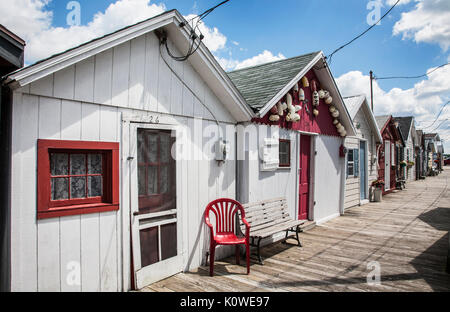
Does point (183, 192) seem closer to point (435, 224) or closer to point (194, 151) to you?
point (194, 151)

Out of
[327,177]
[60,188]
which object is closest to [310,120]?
[327,177]

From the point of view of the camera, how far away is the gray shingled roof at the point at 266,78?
579 centimetres

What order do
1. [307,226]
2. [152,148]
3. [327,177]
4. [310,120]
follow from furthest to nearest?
[327,177] < [310,120] < [307,226] < [152,148]

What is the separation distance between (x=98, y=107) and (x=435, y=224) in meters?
8.82

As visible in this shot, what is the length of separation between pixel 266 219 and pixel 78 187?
3.41 metres

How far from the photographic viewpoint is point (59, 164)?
11.0 ft

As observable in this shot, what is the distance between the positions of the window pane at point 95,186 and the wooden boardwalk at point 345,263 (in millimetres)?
1459

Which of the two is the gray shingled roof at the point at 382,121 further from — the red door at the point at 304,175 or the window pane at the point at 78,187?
the window pane at the point at 78,187

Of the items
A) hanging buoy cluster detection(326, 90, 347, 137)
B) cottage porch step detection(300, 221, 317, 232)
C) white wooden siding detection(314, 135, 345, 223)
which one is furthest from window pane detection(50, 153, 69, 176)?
hanging buoy cluster detection(326, 90, 347, 137)

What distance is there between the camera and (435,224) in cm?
796

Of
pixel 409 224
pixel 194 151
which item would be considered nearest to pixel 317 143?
pixel 409 224

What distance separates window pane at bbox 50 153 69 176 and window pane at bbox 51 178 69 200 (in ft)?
0.26

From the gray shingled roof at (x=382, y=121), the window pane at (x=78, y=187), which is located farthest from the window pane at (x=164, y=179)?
the gray shingled roof at (x=382, y=121)

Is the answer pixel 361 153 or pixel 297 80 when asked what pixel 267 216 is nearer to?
pixel 297 80
